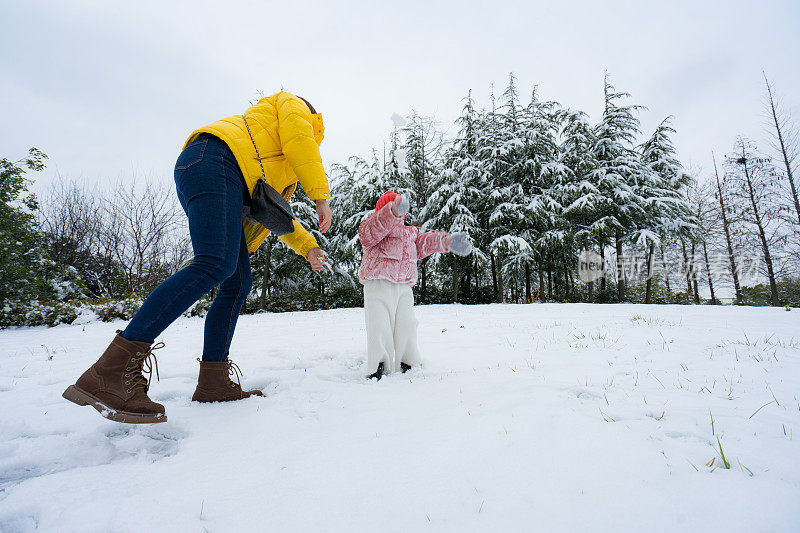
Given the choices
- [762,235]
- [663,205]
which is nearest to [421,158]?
→ [663,205]

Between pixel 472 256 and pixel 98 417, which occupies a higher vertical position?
pixel 472 256

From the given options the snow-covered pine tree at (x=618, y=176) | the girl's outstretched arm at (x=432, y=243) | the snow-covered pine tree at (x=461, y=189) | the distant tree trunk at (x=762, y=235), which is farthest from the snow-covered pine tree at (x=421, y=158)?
the distant tree trunk at (x=762, y=235)

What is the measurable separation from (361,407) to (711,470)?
5.22 ft

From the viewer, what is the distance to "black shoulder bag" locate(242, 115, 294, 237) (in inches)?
81.7

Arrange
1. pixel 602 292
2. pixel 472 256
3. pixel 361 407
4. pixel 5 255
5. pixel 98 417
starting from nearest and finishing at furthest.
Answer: pixel 98 417 < pixel 361 407 < pixel 5 255 < pixel 472 256 < pixel 602 292

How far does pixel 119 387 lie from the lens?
4.89 ft

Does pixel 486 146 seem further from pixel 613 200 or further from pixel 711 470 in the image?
pixel 711 470

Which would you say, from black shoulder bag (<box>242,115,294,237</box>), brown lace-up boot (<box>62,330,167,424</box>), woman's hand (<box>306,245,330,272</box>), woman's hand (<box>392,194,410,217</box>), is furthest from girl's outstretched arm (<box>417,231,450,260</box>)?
brown lace-up boot (<box>62,330,167,424</box>)

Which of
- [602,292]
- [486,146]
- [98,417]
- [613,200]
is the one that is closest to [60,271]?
[98,417]

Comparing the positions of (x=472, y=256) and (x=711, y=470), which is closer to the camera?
(x=711, y=470)

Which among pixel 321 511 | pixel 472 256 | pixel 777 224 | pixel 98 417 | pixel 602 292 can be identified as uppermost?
pixel 777 224

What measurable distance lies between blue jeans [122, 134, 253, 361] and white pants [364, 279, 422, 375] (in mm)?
1313

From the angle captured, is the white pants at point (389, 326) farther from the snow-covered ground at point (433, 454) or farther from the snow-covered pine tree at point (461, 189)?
the snow-covered pine tree at point (461, 189)

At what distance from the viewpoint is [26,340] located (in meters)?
5.54
